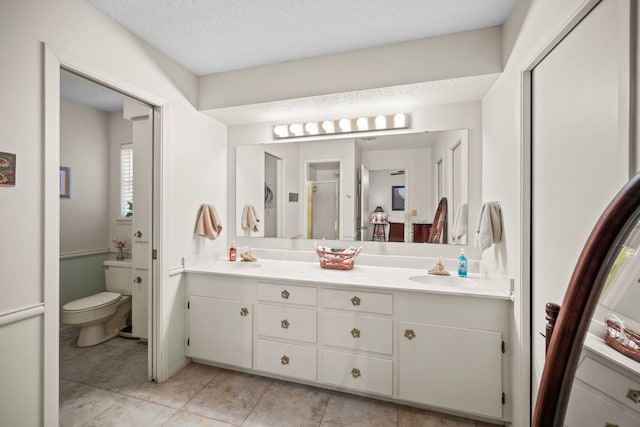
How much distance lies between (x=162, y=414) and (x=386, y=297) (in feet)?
5.18

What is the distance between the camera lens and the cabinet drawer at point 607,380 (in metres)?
0.56

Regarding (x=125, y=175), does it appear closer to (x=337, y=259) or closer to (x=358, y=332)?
(x=337, y=259)

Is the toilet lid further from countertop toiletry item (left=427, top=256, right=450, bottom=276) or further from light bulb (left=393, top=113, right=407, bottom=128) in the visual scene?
light bulb (left=393, top=113, right=407, bottom=128)

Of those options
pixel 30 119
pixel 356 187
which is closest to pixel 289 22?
pixel 356 187

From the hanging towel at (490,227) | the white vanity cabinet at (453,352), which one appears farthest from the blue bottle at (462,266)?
the white vanity cabinet at (453,352)

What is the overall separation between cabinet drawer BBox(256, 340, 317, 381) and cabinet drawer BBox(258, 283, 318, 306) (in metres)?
0.32

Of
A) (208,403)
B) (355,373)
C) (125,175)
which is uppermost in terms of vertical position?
(125,175)

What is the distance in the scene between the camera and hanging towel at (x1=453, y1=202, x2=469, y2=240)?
2180 mm

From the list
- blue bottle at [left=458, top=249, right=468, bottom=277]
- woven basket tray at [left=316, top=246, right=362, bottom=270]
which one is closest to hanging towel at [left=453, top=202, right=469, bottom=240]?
blue bottle at [left=458, top=249, right=468, bottom=277]

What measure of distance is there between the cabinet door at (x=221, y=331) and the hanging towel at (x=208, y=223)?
52 centimetres

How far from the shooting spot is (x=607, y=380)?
62 cm

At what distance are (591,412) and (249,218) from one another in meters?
2.56

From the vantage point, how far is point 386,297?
1.85 metres

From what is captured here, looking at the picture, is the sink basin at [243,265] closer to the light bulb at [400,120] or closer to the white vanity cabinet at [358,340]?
the white vanity cabinet at [358,340]
